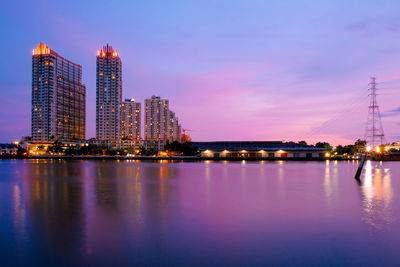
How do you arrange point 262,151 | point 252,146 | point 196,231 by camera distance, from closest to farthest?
point 196,231 → point 262,151 → point 252,146

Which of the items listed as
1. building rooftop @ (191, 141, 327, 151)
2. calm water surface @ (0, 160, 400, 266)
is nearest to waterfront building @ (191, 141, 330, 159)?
building rooftop @ (191, 141, 327, 151)

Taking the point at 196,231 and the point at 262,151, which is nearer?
the point at 196,231

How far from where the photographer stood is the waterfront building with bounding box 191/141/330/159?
475 feet

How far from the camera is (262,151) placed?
14888 cm

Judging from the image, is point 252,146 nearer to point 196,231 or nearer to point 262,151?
point 262,151

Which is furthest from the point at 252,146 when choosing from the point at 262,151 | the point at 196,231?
the point at 196,231

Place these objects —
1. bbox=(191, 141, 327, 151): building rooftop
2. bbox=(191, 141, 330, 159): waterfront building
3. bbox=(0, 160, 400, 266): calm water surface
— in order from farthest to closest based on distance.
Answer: bbox=(191, 141, 327, 151): building rooftop
bbox=(191, 141, 330, 159): waterfront building
bbox=(0, 160, 400, 266): calm water surface

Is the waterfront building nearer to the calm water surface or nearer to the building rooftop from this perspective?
the building rooftop

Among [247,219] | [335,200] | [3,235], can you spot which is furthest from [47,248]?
[335,200]

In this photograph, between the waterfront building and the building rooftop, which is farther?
the building rooftop

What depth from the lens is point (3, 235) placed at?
15062 mm

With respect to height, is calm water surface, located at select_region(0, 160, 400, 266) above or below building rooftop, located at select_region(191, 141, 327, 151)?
below

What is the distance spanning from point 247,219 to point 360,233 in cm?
613

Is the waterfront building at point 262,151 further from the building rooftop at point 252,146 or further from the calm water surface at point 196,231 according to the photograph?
the calm water surface at point 196,231
